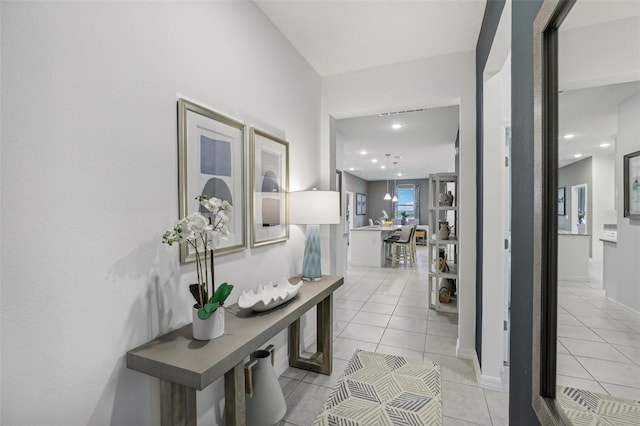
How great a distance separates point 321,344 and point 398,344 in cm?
87

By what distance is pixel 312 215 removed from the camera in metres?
2.33

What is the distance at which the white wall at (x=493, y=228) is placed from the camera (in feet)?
7.39

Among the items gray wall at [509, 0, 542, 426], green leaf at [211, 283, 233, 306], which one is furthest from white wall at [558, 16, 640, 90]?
green leaf at [211, 283, 233, 306]

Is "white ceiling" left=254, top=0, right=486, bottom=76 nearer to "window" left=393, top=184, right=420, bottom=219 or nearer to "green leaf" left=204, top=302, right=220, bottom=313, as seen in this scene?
"green leaf" left=204, top=302, right=220, bottom=313

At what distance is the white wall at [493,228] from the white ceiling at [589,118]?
1.57 meters

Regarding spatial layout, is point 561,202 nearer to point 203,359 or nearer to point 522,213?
point 522,213

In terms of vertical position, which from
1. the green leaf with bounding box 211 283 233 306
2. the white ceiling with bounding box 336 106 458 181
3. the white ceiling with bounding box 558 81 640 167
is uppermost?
the white ceiling with bounding box 336 106 458 181

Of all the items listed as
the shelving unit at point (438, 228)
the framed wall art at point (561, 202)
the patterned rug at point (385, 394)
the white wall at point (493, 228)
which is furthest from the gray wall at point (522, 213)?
the shelving unit at point (438, 228)

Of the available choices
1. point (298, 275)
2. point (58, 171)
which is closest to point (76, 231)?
point (58, 171)

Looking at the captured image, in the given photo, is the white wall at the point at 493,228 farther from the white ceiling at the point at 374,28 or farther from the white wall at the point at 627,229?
the white wall at the point at 627,229

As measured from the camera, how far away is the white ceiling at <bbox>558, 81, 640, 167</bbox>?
0.61 m

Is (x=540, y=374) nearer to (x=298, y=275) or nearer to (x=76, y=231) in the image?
(x=76, y=231)

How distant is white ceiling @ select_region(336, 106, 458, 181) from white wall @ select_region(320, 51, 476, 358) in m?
1.40

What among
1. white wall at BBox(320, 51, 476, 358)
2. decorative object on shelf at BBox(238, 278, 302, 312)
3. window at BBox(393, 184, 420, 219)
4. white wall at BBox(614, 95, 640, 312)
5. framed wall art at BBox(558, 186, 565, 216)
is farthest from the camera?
window at BBox(393, 184, 420, 219)
